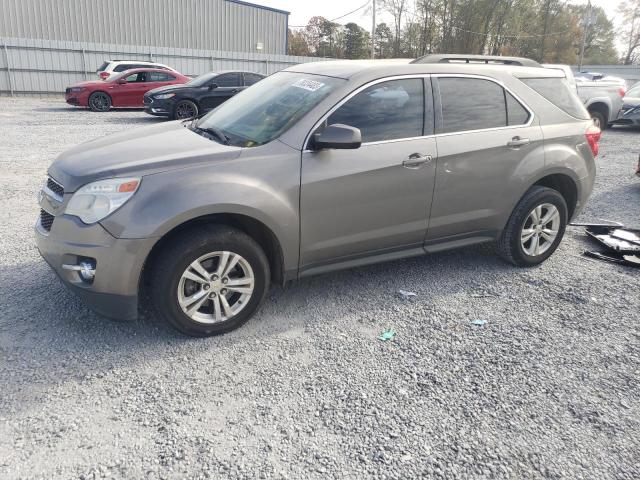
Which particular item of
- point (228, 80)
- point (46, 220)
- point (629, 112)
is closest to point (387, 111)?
point (46, 220)

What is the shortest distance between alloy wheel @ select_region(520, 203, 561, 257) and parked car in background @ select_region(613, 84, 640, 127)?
38.1ft

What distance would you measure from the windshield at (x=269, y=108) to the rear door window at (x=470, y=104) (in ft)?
2.96

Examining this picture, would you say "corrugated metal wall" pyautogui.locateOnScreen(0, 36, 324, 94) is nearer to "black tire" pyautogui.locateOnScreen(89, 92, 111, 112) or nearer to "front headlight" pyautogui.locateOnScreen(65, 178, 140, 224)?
"black tire" pyautogui.locateOnScreen(89, 92, 111, 112)

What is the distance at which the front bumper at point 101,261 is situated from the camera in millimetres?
3086

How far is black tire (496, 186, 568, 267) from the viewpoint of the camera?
4.62 meters

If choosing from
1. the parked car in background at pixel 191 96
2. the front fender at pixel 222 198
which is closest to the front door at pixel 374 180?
the front fender at pixel 222 198

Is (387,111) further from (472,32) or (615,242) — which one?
(472,32)

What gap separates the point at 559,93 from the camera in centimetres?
478

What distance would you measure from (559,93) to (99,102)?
15.7 m

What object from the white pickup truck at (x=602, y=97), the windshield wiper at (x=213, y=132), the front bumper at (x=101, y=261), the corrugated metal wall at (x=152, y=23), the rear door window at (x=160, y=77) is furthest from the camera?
the corrugated metal wall at (x=152, y=23)

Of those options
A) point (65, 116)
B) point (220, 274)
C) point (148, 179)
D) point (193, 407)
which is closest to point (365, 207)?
point (220, 274)

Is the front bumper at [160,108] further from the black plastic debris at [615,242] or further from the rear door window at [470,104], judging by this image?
the rear door window at [470,104]

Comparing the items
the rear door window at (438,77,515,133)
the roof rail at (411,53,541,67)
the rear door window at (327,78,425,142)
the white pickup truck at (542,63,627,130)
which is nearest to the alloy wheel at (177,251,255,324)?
the rear door window at (327,78,425,142)

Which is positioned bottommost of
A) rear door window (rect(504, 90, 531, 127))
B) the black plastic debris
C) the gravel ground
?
the gravel ground
